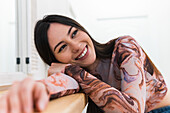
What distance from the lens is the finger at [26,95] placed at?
0.25 metres

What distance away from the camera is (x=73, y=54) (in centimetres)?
93

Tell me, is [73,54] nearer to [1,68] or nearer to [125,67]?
[125,67]

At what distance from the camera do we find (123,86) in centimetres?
77

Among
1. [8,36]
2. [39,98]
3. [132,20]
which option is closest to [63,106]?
[39,98]

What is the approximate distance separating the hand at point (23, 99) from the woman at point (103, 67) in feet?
1.00

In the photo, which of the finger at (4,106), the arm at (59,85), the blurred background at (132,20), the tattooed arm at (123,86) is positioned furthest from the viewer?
the blurred background at (132,20)

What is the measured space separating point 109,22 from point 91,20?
33cm

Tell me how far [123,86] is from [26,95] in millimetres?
581

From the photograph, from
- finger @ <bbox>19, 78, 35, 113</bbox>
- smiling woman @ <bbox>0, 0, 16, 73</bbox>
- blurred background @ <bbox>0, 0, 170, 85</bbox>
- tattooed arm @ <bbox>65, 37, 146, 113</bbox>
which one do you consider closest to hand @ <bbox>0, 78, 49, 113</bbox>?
finger @ <bbox>19, 78, 35, 113</bbox>

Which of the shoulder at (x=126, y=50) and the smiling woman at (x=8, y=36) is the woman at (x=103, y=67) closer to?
the shoulder at (x=126, y=50)

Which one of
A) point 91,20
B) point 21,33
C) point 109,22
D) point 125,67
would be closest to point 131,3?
point 109,22

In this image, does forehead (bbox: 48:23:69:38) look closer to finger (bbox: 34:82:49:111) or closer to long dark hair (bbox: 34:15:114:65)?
long dark hair (bbox: 34:15:114:65)

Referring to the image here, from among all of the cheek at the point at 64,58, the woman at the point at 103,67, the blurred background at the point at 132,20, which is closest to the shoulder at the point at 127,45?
the woman at the point at 103,67

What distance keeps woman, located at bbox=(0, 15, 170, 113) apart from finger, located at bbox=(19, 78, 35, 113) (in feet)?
1.05
